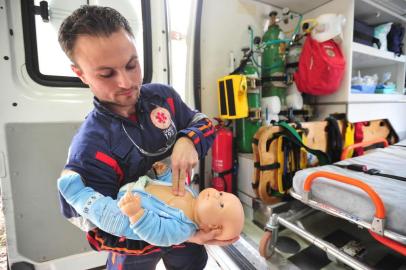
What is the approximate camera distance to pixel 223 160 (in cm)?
211

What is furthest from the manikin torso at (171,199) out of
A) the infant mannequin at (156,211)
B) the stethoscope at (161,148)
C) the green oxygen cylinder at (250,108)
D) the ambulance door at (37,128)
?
the green oxygen cylinder at (250,108)

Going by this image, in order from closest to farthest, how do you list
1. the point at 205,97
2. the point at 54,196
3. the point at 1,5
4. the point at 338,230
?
1. the point at 1,5
2. the point at 54,196
3. the point at 338,230
4. the point at 205,97

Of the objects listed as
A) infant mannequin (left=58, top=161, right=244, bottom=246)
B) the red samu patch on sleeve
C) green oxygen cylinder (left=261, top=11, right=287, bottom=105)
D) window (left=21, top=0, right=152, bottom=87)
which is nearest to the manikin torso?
infant mannequin (left=58, top=161, right=244, bottom=246)

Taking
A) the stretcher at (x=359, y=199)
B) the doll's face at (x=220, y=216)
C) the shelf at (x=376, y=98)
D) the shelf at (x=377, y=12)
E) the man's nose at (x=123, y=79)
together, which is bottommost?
the stretcher at (x=359, y=199)

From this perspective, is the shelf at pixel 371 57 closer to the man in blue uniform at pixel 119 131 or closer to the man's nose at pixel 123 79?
the man in blue uniform at pixel 119 131

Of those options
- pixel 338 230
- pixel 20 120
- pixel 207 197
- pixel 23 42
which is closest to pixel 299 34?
pixel 338 230

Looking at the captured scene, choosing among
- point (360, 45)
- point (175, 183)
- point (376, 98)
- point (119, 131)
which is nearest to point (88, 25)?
point (119, 131)

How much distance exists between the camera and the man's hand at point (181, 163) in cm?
74

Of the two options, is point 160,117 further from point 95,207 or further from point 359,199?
point 359,199

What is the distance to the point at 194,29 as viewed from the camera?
77.7 inches

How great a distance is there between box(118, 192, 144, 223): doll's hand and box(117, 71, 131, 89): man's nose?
349 mm

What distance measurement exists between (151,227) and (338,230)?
194 centimetres

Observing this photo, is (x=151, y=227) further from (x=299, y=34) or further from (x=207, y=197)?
(x=299, y=34)

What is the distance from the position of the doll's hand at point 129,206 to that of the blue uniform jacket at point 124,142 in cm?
17
